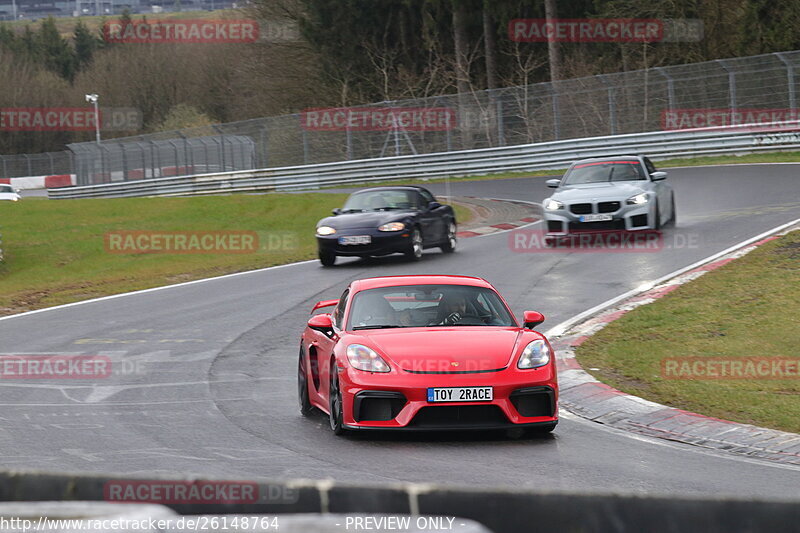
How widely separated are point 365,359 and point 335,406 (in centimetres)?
45

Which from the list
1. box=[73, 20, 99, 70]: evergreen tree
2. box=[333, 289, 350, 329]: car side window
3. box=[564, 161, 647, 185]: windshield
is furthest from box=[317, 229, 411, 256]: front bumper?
box=[73, 20, 99, 70]: evergreen tree

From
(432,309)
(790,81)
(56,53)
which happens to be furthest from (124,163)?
(56,53)

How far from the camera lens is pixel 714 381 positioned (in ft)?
33.2

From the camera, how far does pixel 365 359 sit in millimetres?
8234

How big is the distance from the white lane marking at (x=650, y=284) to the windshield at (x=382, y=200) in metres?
5.62

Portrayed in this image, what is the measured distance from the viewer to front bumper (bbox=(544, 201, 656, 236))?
1983cm

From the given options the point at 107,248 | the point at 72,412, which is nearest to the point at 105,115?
the point at 107,248

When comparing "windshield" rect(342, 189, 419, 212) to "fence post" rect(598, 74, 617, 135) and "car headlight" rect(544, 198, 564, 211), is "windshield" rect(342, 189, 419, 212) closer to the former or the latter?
"car headlight" rect(544, 198, 564, 211)

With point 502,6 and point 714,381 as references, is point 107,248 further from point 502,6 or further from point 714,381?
point 502,6

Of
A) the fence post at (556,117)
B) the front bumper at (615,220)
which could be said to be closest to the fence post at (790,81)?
the fence post at (556,117)

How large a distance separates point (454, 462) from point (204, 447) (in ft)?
5.88

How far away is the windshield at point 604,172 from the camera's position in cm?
2078
